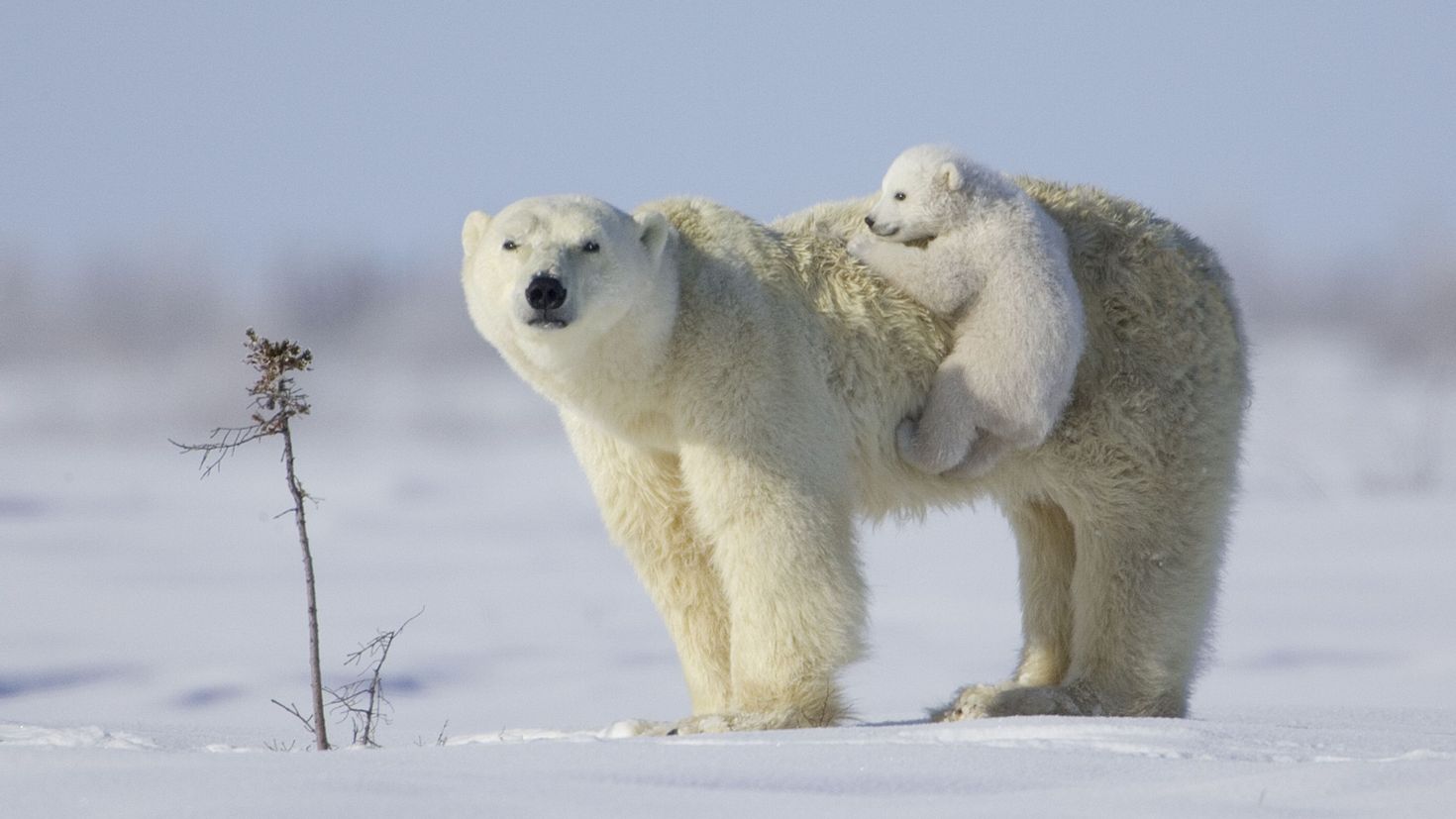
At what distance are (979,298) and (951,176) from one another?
46cm

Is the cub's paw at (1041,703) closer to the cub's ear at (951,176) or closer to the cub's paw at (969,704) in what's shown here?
the cub's paw at (969,704)

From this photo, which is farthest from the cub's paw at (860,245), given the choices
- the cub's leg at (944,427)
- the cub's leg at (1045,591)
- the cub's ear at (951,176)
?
the cub's leg at (1045,591)

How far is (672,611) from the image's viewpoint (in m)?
6.71

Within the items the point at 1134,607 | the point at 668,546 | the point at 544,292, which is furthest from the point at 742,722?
the point at 1134,607

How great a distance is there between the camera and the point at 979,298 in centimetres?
643

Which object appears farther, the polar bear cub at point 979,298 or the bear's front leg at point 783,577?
the polar bear cub at point 979,298

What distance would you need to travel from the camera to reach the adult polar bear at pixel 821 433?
6.00m

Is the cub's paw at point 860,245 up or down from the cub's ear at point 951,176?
down

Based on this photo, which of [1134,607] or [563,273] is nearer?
[563,273]

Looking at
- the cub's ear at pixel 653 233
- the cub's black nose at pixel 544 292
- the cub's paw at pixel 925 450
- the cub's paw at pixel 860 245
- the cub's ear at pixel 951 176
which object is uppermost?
the cub's ear at pixel 951 176

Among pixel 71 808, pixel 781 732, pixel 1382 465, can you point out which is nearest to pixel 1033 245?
pixel 781 732

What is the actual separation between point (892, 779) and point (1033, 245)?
2915mm

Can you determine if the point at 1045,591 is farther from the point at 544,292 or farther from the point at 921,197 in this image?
the point at 544,292

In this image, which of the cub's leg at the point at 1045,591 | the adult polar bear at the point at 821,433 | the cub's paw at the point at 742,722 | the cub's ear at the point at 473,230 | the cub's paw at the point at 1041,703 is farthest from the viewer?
the cub's leg at the point at 1045,591
